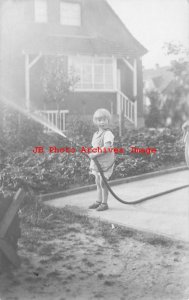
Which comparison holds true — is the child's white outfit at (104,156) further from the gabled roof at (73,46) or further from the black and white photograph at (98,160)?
the gabled roof at (73,46)

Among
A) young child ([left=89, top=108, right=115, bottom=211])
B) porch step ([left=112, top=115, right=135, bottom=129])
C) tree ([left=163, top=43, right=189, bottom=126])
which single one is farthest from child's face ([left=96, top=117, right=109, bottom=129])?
tree ([left=163, top=43, right=189, bottom=126])

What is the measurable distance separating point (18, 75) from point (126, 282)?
242 centimetres

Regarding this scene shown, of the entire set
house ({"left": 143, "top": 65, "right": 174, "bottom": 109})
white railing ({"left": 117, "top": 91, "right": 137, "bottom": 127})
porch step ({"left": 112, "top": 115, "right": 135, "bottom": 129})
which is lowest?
porch step ({"left": 112, "top": 115, "right": 135, "bottom": 129})

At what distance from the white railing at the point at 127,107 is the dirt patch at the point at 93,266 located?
39.9 inches

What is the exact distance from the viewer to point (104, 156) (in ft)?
10.8

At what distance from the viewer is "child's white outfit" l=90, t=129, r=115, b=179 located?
3.14 metres

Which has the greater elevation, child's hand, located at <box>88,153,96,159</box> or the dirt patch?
child's hand, located at <box>88,153,96,159</box>

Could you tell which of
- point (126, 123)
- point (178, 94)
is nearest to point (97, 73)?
point (126, 123)

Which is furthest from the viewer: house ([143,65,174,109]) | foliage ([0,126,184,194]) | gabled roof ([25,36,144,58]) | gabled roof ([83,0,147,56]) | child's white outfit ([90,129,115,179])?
gabled roof ([25,36,144,58])

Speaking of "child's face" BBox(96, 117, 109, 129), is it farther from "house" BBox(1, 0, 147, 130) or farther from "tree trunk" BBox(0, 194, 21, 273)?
"tree trunk" BBox(0, 194, 21, 273)

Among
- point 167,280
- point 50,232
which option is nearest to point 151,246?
point 167,280

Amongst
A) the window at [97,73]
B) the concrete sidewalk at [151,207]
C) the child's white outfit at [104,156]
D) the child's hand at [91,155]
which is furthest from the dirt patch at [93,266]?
the window at [97,73]

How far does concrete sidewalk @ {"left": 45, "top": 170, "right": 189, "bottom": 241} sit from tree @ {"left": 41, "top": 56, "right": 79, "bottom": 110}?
99 centimetres

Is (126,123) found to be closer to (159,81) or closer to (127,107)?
(127,107)
